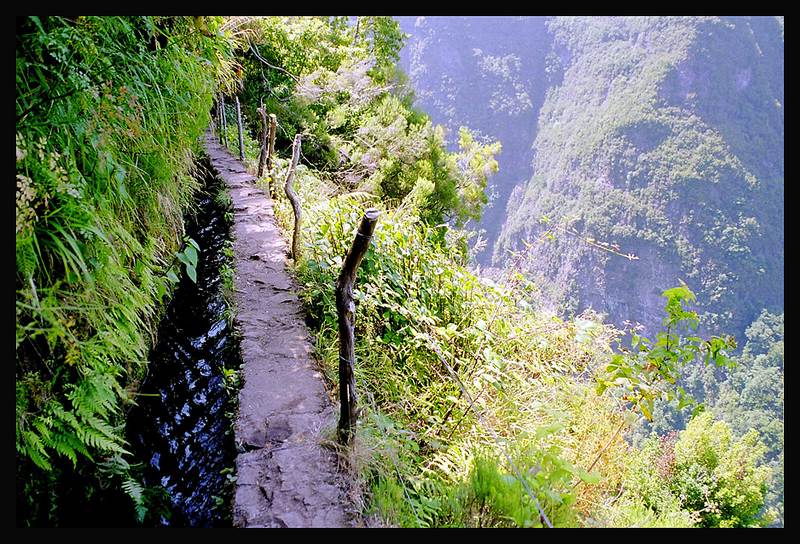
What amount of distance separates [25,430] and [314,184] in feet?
19.9

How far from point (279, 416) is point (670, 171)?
4105 cm

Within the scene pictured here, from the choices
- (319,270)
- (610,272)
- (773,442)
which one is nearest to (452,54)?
(610,272)

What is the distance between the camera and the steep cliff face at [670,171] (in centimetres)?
2939

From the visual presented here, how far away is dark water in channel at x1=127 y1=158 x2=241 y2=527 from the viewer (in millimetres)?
2244

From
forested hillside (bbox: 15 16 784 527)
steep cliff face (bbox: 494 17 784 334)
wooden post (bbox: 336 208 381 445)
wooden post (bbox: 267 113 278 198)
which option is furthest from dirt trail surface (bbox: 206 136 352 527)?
steep cliff face (bbox: 494 17 784 334)

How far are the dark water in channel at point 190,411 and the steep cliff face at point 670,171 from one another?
24.3 meters

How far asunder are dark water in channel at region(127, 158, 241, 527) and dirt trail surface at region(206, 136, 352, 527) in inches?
4.6

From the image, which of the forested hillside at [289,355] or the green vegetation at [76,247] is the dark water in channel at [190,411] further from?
the green vegetation at [76,247]

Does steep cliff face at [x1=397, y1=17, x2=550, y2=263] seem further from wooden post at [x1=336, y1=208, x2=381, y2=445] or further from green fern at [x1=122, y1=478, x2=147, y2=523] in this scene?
green fern at [x1=122, y1=478, x2=147, y2=523]

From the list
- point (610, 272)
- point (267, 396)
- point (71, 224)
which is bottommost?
point (610, 272)

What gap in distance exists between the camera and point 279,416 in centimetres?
261

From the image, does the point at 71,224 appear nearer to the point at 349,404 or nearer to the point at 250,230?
the point at 349,404

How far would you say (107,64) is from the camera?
7.16ft

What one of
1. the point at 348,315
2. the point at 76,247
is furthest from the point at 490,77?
the point at 76,247
